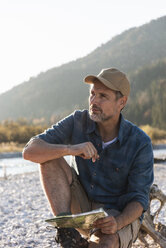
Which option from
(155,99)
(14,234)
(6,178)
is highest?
(14,234)

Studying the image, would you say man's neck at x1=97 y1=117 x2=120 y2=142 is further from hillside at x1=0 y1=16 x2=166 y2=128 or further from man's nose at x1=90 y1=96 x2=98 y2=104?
hillside at x1=0 y1=16 x2=166 y2=128

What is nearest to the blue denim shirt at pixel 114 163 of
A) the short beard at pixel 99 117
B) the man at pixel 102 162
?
the man at pixel 102 162

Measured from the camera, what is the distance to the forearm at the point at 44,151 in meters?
2.29

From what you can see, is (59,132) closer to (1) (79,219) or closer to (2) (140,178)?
(2) (140,178)

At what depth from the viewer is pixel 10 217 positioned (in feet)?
14.7

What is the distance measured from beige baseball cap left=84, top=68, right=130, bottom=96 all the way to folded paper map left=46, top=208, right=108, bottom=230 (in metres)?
0.82

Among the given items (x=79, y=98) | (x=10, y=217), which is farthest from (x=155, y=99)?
(x=10, y=217)

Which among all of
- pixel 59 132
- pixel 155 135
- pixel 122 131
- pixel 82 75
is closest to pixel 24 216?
pixel 59 132

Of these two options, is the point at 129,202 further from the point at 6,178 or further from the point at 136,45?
the point at 136,45

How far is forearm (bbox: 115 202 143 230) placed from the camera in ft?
7.22

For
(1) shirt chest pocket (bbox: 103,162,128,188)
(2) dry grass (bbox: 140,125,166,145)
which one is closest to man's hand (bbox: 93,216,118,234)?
(1) shirt chest pocket (bbox: 103,162,128,188)

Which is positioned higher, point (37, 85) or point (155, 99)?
point (37, 85)

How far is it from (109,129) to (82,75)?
6564 centimetres

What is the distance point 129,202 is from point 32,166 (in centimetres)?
921
